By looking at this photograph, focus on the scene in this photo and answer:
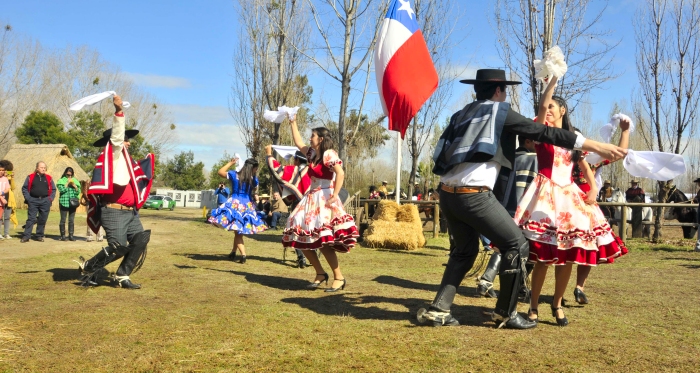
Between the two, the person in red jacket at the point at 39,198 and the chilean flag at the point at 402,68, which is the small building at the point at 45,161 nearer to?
the person in red jacket at the point at 39,198

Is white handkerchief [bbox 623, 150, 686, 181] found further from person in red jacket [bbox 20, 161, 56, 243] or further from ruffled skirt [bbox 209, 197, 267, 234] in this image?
person in red jacket [bbox 20, 161, 56, 243]

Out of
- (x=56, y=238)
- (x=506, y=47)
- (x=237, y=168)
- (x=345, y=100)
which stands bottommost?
(x=56, y=238)

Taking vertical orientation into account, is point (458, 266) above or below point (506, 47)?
below

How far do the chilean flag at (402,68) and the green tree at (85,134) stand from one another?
35878 millimetres

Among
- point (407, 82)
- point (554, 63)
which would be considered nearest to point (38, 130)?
point (407, 82)

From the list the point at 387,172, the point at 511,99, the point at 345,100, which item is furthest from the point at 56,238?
the point at 387,172

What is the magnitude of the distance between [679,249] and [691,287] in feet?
20.4

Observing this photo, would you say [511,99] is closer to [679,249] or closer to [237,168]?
[679,249]

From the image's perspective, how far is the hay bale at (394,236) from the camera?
12.4m

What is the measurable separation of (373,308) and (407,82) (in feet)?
17.9

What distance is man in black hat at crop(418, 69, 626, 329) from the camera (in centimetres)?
439

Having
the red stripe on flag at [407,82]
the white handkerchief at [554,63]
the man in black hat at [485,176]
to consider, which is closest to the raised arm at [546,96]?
the white handkerchief at [554,63]

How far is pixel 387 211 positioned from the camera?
1332cm

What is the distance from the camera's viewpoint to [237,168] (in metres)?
9.96
